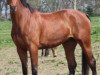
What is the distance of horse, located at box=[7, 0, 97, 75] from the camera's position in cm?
625

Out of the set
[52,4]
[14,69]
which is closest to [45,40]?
[14,69]

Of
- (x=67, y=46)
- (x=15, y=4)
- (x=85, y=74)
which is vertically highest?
(x=15, y=4)

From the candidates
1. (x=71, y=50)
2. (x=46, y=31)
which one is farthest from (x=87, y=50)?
(x=46, y=31)

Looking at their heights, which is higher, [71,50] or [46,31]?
[46,31]

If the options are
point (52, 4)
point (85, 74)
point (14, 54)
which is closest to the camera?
point (85, 74)

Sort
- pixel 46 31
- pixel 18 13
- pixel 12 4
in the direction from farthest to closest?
1. pixel 46 31
2. pixel 18 13
3. pixel 12 4

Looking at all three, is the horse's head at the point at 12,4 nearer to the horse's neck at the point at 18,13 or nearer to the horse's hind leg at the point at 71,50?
Result: the horse's neck at the point at 18,13

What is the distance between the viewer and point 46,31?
6594mm

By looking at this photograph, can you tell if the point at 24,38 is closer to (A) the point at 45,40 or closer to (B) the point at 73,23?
(A) the point at 45,40

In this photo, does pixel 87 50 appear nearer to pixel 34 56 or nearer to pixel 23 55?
pixel 34 56

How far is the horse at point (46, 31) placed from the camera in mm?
6254

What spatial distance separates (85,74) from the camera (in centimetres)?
723

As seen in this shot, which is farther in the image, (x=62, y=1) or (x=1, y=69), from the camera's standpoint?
(x=62, y=1)

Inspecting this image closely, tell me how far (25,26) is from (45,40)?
0.53 meters
